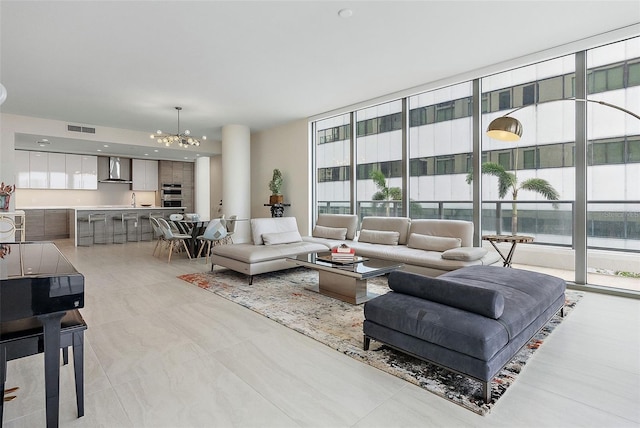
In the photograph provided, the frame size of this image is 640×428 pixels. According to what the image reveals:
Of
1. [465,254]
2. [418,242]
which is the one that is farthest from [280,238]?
[465,254]

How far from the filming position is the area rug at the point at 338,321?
1969mm

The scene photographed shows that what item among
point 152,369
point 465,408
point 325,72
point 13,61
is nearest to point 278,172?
point 325,72

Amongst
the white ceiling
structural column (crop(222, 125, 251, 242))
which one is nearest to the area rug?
the white ceiling

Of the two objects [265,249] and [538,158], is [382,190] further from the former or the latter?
[265,249]

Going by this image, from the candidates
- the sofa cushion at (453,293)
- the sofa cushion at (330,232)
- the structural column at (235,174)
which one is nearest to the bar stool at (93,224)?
the structural column at (235,174)

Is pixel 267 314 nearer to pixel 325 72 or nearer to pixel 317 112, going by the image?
pixel 325 72

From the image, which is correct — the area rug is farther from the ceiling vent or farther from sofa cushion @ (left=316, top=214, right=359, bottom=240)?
the ceiling vent

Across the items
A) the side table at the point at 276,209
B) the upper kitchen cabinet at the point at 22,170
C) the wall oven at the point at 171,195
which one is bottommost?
the side table at the point at 276,209

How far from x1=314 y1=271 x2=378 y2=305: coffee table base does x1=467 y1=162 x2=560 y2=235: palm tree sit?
8.48ft

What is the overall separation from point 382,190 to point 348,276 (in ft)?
10.1

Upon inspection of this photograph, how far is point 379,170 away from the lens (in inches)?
250

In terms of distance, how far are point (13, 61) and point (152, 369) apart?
4710mm

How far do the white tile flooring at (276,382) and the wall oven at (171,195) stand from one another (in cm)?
873

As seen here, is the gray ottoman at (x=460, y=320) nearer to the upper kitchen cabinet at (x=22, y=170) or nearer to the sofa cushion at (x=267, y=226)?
the sofa cushion at (x=267, y=226)
